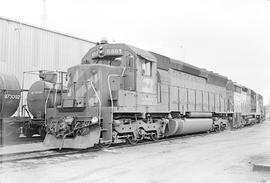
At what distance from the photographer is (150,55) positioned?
40.2 ft

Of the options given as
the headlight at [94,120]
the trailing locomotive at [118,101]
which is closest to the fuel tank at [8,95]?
the trailing locomotive at [118,101]

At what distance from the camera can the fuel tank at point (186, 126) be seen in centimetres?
1359

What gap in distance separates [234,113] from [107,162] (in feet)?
55.2

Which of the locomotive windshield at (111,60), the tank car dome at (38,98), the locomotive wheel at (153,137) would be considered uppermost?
the locomotive windshield at (111,60)

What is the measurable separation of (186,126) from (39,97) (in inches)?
253

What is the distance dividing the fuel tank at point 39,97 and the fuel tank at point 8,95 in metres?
1.00

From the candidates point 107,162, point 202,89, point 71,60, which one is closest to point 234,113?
point 202,89

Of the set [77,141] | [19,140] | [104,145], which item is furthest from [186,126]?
[19,140]

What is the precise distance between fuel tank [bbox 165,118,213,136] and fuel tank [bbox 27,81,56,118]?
16.1ft

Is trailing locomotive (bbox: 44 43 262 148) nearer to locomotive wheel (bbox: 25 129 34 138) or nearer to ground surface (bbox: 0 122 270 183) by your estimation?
ground surface (bbox: 0 122 270 183)

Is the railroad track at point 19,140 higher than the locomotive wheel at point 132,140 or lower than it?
lower

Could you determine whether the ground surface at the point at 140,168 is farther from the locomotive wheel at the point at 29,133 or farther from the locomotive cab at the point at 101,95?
the locomotive wheel at the point at 29,133

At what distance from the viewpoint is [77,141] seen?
31.0ft

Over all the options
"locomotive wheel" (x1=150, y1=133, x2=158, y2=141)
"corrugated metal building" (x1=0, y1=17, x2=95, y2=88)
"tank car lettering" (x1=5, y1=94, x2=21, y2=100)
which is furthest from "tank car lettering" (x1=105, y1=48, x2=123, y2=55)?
"corrugated metal building" (x1=0, y1=17, x2=95, y2=88)
